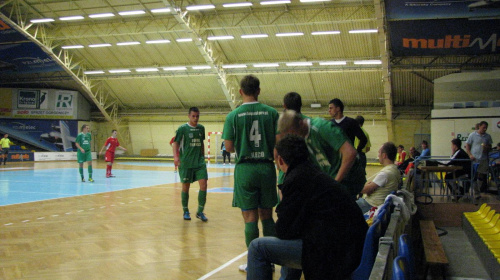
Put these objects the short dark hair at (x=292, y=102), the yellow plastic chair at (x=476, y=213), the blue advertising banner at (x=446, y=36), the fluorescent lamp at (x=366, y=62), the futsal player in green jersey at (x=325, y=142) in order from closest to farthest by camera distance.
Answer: the futsal player in green jersey at (x=325, y=142), the short dark hair at (x=292, y=102), the yellow plastic chair at (x=476, y=213), the blue advertising banner at (x=446, y=36), the fluorescent lamp at (x=366, y=62)

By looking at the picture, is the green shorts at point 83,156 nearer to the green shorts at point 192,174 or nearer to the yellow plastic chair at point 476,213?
the green shorts at point 192,174

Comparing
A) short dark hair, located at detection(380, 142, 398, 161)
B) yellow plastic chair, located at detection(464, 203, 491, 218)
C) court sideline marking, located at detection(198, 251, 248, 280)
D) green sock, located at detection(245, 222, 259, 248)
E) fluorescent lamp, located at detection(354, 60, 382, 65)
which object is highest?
fluorescent lamp, located at detection(354, 60, 382, 65)

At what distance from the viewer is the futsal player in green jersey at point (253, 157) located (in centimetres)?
387

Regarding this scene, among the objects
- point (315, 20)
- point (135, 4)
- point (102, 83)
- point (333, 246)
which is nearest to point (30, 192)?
point (333, 246)

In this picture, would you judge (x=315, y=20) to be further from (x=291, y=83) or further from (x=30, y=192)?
(x=30, y=192)

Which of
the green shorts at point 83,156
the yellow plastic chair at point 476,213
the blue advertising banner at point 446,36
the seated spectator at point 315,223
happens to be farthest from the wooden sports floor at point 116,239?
the blue advertising banner at point 446,36

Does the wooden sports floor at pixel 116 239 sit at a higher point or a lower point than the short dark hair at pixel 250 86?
lower

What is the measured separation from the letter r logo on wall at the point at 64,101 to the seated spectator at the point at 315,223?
32.2m

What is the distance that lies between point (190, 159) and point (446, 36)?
1438 centimetres

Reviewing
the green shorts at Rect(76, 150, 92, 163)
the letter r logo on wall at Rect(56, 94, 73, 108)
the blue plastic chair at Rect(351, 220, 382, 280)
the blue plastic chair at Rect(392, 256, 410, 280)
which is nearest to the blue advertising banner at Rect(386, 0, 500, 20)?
the green shorts at Rect(76, 150, 92, 163)

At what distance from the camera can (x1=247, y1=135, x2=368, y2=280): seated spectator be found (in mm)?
2314

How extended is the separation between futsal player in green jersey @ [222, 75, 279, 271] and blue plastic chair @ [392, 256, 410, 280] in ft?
7.06

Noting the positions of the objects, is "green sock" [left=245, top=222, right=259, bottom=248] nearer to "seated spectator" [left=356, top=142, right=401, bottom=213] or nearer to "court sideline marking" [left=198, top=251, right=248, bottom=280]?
"court sideline marking" [left=198, top=251, right=248, bottom=280]

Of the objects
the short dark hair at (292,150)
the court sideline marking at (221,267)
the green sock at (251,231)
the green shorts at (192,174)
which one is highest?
the short dark hair at (292,150)
